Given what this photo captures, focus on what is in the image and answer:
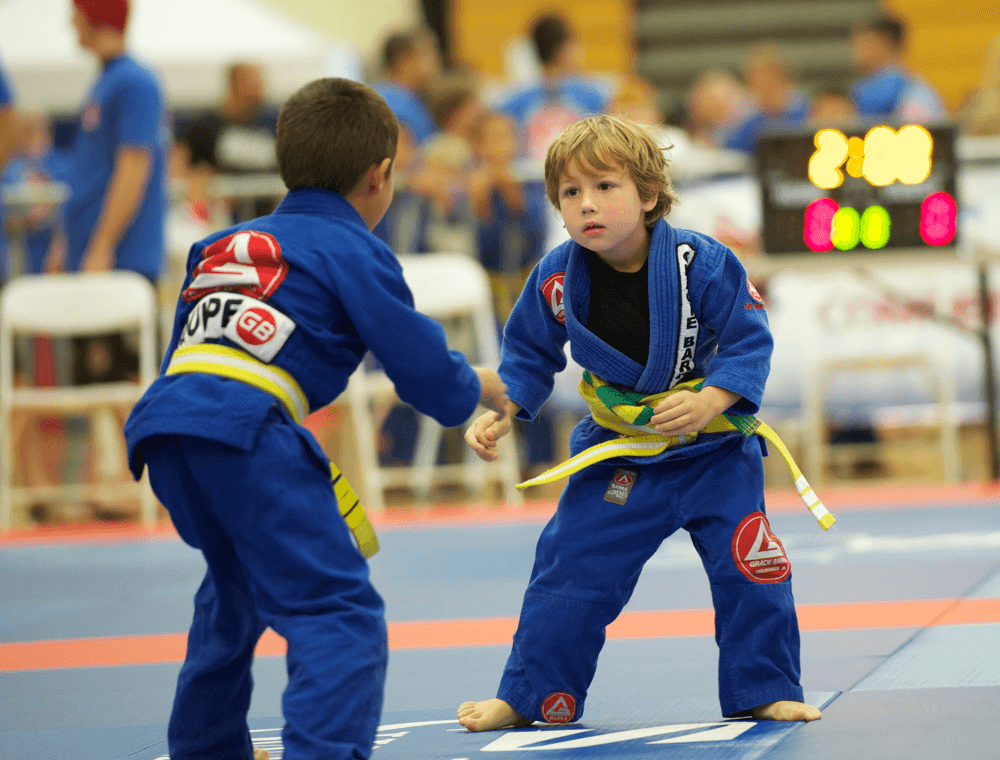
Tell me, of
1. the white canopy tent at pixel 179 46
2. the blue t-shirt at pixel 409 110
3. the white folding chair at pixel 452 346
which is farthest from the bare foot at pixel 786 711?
the white canopy tent at pixel 179 46

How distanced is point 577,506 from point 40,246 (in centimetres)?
598

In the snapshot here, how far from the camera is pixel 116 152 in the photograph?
18.0 ft

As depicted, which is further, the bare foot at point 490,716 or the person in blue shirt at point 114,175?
the person in blue shirt at point 114,175

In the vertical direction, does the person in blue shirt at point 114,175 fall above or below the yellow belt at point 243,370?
above

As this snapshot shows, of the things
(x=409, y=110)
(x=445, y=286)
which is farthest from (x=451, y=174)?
(x=445, y=286)

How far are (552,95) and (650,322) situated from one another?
5485mm

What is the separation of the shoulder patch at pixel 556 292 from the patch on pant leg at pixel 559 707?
0.64 meters

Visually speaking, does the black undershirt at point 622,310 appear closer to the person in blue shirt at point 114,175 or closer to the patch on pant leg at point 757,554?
the patch on pant leg at point 757,554

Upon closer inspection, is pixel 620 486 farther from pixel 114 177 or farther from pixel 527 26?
pixel 527 26

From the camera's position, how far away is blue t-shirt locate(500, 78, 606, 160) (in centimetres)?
713

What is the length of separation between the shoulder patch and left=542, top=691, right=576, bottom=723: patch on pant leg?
0.64 meters

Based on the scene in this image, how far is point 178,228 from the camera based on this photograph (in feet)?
22.4

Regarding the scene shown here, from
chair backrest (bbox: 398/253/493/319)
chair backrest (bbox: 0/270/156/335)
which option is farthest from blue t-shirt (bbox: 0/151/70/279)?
chair backrest (bbox: 398/253/493/319)

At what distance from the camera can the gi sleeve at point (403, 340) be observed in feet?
5.81
